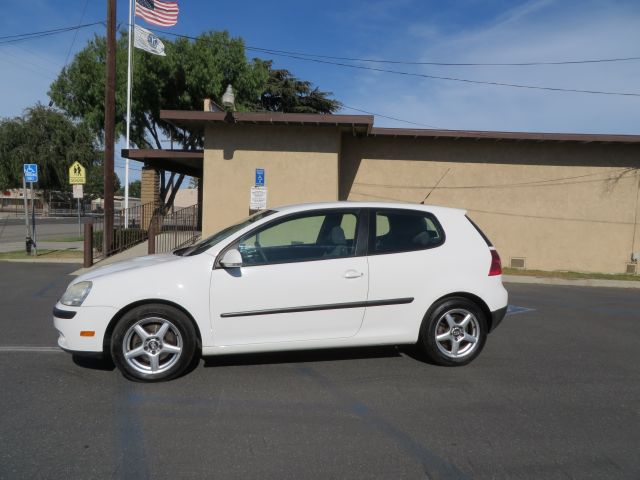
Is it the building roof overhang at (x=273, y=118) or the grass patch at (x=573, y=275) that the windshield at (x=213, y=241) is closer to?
the building roof overhang at (x=273, y=118)

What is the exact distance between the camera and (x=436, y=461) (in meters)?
3.54

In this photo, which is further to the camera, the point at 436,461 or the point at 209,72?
the point at 209,72

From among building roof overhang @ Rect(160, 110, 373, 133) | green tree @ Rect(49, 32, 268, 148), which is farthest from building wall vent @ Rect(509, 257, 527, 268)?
green tree @ Rect(49, 32, 268, 148)

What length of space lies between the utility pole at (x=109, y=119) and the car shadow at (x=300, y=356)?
10.9 meters

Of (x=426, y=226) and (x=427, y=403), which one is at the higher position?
(x=426, y=226)

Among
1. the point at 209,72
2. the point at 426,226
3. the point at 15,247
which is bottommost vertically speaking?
the point at 15,247

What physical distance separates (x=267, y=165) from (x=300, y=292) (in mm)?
10577

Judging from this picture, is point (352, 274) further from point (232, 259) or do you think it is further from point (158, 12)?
point (158, 12)

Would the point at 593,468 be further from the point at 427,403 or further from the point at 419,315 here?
the point at 419,315

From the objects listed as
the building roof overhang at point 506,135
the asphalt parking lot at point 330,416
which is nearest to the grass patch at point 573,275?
the building roof overhang at point 506,135

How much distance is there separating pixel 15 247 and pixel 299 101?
853 inches

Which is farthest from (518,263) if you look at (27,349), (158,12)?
(158,12)

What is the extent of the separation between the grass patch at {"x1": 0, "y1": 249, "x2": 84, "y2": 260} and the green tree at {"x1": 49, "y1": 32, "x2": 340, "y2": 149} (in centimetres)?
1068

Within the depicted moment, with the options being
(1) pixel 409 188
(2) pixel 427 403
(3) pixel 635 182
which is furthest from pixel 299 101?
Result: (2) pixel 427 403
